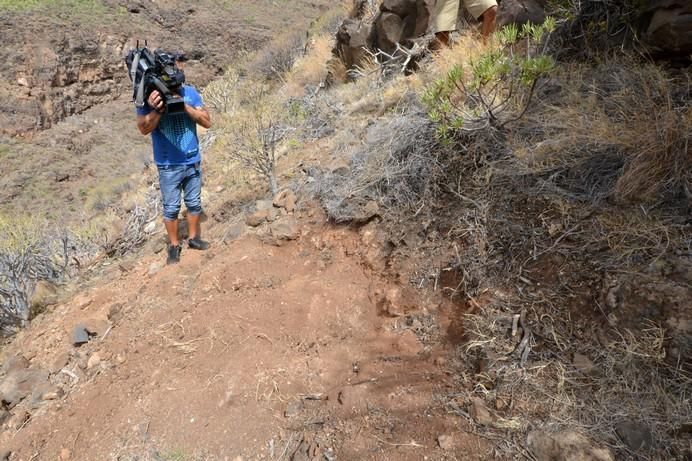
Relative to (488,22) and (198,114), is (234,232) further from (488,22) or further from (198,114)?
(488,22)

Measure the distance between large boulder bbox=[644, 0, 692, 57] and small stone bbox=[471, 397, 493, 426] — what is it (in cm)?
235

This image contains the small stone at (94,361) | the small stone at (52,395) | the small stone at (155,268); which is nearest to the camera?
the small stone at (52,395)

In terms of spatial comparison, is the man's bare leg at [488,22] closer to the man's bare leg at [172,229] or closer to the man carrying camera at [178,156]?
the man carrying camera at [178,156]

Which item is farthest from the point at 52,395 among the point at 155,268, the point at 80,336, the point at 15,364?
the point at 155,268

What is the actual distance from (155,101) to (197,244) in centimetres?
120

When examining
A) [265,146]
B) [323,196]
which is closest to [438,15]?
[265,146]

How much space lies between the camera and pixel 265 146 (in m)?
3.93

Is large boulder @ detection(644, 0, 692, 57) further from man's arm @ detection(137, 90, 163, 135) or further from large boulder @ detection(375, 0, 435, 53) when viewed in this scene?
large boulder @ detection(375, 0, 435, 53)

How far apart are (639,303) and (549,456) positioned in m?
0.71

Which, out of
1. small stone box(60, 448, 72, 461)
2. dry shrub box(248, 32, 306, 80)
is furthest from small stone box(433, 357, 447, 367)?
dry shrub box(248, 32, 306, 80)

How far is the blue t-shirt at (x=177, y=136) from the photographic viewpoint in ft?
10.5

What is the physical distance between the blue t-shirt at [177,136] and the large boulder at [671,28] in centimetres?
319

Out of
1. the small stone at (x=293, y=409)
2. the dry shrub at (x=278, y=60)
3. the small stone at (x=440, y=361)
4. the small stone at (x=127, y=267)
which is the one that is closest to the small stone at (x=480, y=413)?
the small stone at (x=440, y=361)

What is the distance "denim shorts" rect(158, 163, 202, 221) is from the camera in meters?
3.33
